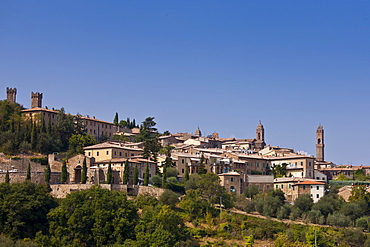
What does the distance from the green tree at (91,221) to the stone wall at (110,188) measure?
658cm

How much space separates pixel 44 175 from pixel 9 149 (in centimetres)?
1178

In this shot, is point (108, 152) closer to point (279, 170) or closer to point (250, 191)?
point (250, 191)

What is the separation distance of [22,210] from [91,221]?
6427 millimetres

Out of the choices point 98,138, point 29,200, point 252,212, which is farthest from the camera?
point 98,138

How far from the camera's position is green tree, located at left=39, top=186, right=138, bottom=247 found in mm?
62469

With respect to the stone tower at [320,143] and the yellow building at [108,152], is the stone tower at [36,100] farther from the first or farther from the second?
the stone tower at [320,143]

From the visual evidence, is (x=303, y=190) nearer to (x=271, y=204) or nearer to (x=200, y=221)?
(x=271, y=204)

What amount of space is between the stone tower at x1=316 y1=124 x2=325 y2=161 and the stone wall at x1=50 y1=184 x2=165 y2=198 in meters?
58.7

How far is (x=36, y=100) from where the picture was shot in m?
111

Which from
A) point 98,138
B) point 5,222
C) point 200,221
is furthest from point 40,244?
point 98,138

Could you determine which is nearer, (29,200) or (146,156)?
(29,200)

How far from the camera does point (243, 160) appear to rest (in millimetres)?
94562

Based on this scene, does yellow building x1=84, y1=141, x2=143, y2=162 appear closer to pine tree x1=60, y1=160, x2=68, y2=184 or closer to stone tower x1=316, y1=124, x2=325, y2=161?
pine tree x1=60, y1=160, x2=68, y2=184

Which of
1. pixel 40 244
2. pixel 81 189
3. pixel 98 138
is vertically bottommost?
pixel 40 244
